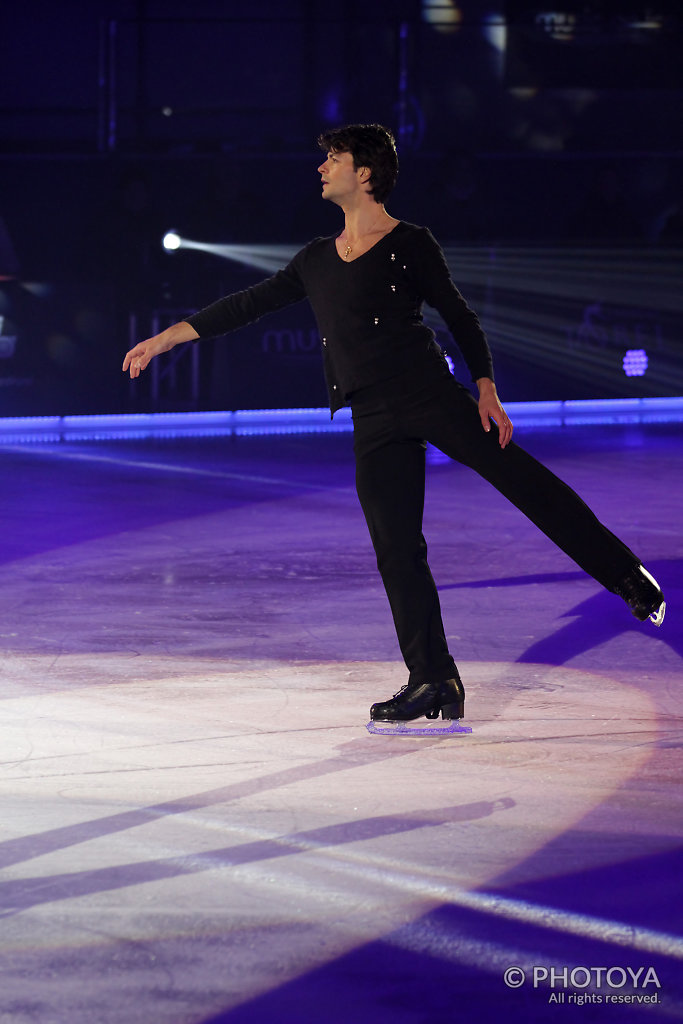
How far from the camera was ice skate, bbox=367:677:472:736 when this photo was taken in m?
3.87

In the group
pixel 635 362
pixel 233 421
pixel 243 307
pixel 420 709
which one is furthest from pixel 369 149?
pixel 635 362

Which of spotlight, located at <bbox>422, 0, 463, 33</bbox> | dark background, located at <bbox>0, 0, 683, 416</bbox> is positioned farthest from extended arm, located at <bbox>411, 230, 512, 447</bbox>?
spotlight, located at <bbox>422, 0, 463, 33</bbox>

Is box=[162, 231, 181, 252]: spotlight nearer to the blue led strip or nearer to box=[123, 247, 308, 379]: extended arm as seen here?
the blue led strip

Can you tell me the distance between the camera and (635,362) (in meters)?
15.6

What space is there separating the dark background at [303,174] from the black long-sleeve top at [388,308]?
401 inches

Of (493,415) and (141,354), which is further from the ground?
(141,354)

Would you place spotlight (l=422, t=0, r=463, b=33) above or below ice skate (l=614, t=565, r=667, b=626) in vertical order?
above

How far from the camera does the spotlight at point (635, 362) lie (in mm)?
15562

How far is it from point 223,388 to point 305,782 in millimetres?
10895

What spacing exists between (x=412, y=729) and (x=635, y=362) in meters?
12.3

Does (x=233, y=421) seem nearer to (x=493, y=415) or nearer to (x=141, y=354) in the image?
(x=141, y=354)

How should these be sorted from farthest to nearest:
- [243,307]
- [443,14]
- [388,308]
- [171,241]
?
[443,14], [171,241], [243,307], [388,308]

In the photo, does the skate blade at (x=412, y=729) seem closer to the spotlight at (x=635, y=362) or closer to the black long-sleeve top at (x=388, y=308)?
the black long-sleeve top at (x=388, y=308)

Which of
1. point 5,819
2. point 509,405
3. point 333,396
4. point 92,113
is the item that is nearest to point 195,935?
point 5,819
